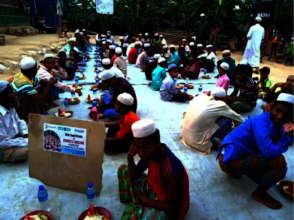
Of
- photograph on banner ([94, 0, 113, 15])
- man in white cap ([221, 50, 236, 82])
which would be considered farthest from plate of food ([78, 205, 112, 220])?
photograph on banner ([94, 0, 113, 15])

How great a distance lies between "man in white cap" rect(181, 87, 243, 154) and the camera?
2.96m

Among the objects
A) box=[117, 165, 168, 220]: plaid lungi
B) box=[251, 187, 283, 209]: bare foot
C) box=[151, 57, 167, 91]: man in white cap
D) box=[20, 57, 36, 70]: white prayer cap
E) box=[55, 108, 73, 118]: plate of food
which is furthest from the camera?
box=[151, 57, 167, 91]: man in white cap

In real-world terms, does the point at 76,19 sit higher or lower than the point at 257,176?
higher

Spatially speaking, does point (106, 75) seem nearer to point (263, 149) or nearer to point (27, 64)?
point (27, 64)

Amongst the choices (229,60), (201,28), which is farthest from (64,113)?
(201,28)

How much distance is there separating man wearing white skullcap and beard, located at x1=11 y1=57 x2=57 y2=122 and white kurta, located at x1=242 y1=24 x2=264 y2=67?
7767mm

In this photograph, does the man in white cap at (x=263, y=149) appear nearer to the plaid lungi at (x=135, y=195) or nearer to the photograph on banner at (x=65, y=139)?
the plaid lungi at (x=135, y=195)

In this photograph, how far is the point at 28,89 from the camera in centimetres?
334

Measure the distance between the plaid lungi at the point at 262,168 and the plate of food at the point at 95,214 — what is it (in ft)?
4.38

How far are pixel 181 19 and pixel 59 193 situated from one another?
17.4 meters

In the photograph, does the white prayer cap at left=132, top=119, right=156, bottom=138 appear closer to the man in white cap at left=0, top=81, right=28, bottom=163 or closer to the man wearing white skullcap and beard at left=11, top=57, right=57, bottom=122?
the man in white cap at left=0, top=81, right=28, bottom=163

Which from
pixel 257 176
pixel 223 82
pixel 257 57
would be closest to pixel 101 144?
pixel 257 176

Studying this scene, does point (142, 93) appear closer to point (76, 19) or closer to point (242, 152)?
point (242, 152)

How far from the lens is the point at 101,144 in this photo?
1957mm
